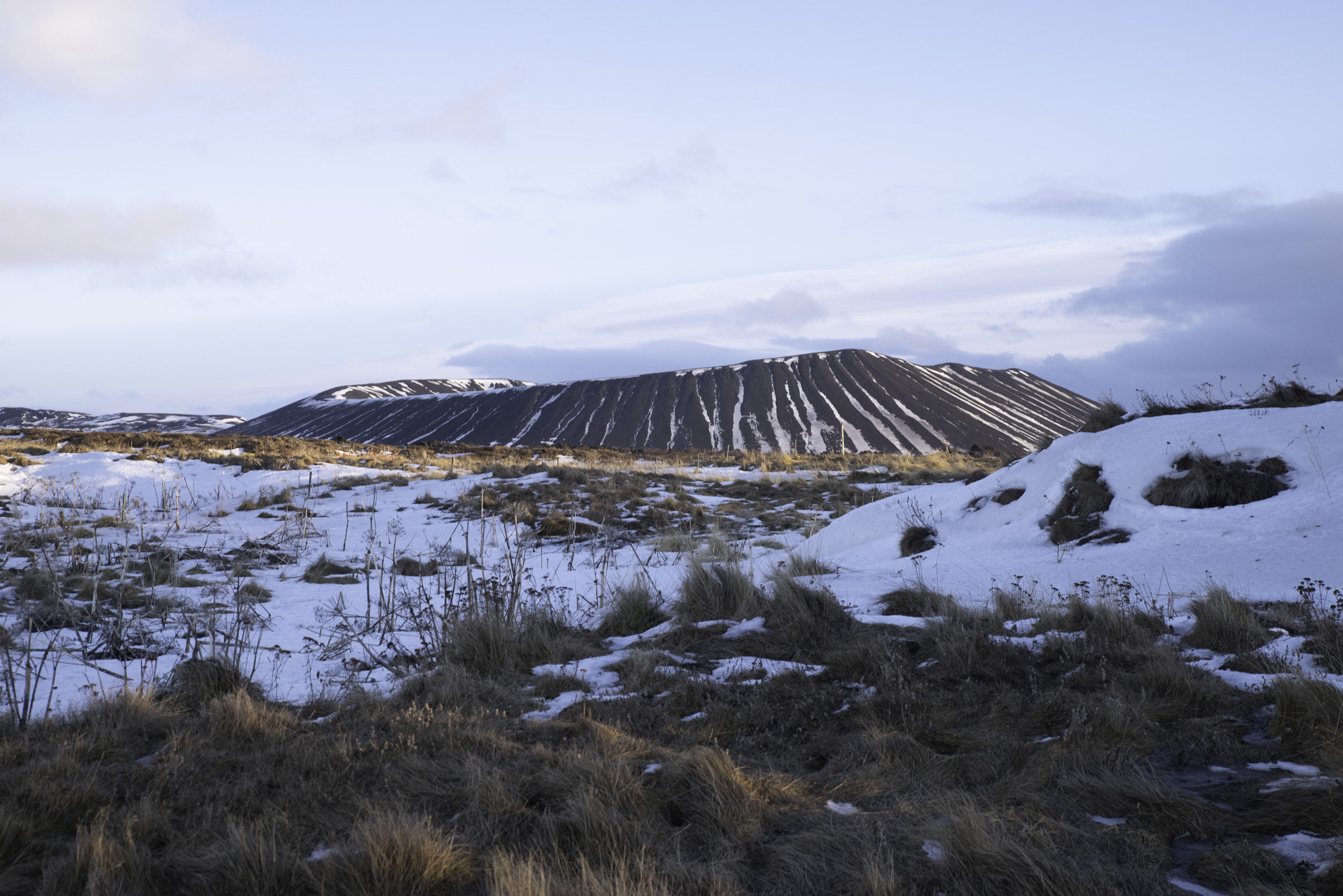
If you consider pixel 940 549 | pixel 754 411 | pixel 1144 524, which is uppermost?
pixel 754 411

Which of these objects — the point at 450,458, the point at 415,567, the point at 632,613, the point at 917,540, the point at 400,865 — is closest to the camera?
the point at 400,865

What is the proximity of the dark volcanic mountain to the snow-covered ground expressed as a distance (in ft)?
77.4

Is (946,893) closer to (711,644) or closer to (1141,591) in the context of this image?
(711,644)

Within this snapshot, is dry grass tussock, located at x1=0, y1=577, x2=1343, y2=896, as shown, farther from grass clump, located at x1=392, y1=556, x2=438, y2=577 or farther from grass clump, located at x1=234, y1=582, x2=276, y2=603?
grass clump, located at x1=392, y1=556, x2=438, y2=577

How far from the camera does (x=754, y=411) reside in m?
40.7

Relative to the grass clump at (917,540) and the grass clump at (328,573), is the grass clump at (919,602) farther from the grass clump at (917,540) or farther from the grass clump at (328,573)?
the grass clump at (328,573)

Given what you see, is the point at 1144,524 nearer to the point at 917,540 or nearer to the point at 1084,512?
the point at 1084,512

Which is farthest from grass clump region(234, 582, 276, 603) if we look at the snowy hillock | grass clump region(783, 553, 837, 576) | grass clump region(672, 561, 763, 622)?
the snowy hillock

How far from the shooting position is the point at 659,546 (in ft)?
29.6

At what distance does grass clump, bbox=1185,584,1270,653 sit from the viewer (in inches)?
168

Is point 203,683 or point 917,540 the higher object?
point 917,540

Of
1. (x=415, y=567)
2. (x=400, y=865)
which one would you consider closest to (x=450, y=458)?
(x=415, y=567)

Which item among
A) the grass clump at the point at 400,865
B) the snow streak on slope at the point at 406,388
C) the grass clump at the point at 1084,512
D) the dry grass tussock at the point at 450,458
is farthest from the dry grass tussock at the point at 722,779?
the snow streak on slope at the point at 406,388

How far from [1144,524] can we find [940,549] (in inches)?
74.7
